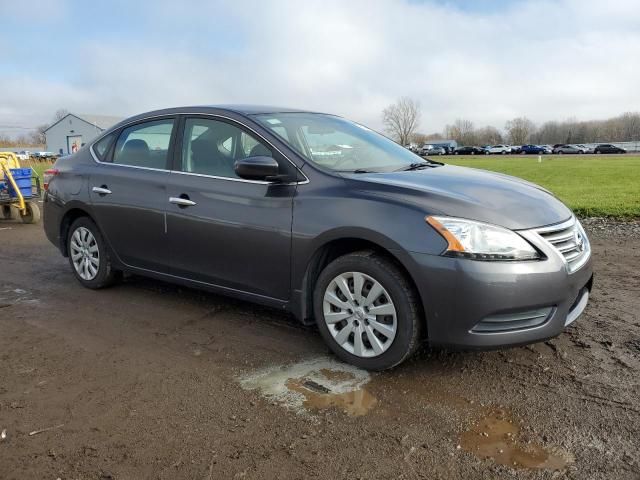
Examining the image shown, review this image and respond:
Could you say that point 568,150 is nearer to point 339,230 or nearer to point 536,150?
point 536,150

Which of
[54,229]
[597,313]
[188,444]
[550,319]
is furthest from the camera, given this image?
[54,229]

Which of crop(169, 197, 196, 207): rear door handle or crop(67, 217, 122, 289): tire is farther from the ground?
crop(169, 197, 196, 207): rear door handle

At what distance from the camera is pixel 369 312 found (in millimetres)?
3395

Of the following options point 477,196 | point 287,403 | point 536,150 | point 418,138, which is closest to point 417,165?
point 477,196

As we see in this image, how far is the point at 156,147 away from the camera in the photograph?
4.76 m

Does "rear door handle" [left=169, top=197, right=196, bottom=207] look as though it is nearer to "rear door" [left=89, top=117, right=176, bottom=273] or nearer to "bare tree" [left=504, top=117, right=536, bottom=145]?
"rear door" [left=89, top=117, right=176, bottom=273]

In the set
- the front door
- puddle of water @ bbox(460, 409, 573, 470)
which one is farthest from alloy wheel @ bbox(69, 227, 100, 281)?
puddle of water @ bbox(460, 409, 573, 470)

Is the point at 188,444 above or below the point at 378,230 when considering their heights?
below

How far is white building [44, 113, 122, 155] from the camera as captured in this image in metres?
65.5

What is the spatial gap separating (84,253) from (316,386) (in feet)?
10.6

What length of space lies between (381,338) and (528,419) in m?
0.95

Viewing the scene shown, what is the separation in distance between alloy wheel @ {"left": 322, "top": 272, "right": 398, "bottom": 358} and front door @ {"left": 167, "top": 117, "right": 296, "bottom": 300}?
17.1 inches

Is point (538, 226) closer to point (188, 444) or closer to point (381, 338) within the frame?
point (381, 338)

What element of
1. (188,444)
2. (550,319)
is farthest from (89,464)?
(550,319)
